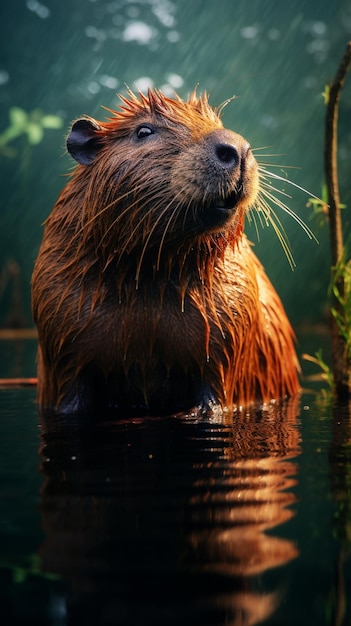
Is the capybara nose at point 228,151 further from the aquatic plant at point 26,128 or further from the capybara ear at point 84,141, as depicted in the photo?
the aquatic plant at point 26,128

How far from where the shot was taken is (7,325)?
1288 centimetres

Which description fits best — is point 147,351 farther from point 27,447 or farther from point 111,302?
point 27,447

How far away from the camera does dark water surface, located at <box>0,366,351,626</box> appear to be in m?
1.31

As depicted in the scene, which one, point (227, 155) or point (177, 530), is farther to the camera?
point (227, 155)

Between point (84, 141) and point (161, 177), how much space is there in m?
0.44

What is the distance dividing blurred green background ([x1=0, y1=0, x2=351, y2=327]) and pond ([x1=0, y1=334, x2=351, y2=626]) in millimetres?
13209

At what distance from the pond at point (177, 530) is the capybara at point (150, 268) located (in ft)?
2.04

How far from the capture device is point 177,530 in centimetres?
165

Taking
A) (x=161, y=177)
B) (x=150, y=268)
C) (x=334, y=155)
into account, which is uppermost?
(x=334, y=155)

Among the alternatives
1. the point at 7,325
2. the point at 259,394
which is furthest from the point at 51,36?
the point at 259,394

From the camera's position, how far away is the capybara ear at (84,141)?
3.35m

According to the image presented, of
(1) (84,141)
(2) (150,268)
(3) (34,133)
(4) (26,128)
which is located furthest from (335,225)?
(3) (34,133)

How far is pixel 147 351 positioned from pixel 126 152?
0.77 metres

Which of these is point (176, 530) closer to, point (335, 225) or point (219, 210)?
point (219, 210)
